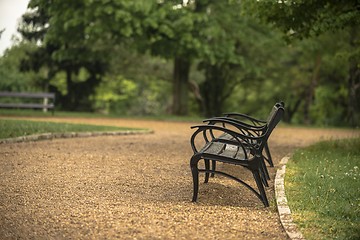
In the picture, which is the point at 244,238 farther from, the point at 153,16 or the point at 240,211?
the point at 153,16

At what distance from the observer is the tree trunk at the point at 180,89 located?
78.2ft

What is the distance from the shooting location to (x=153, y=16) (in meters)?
19.3

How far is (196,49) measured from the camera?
20.3 m

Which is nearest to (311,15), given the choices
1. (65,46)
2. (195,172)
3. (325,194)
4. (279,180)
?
(279,180)

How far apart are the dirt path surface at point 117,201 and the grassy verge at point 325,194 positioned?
0.29 metres

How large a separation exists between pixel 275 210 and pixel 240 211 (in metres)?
0.39

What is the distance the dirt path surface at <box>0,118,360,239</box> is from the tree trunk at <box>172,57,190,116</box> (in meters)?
14.7

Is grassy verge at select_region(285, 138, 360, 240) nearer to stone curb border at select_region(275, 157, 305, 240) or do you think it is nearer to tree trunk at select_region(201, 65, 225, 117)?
stone curb border at select_region(275, 157, 305, 240)

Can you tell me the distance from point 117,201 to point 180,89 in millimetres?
18570

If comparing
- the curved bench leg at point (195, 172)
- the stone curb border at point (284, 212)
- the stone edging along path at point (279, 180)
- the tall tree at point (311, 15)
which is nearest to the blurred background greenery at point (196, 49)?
the tall tree at point (311, 15)

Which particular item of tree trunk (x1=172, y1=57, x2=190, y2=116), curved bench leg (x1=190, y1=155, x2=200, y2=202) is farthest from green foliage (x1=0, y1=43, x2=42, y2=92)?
curved bench leg (x1=190, y1=155, x2=200, y2=202)

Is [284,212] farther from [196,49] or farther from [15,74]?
[15,74]

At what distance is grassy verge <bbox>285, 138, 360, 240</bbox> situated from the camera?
4.57 metres

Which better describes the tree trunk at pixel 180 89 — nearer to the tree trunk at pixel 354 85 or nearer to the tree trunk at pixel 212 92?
the tree trunk at pixel 212 92
